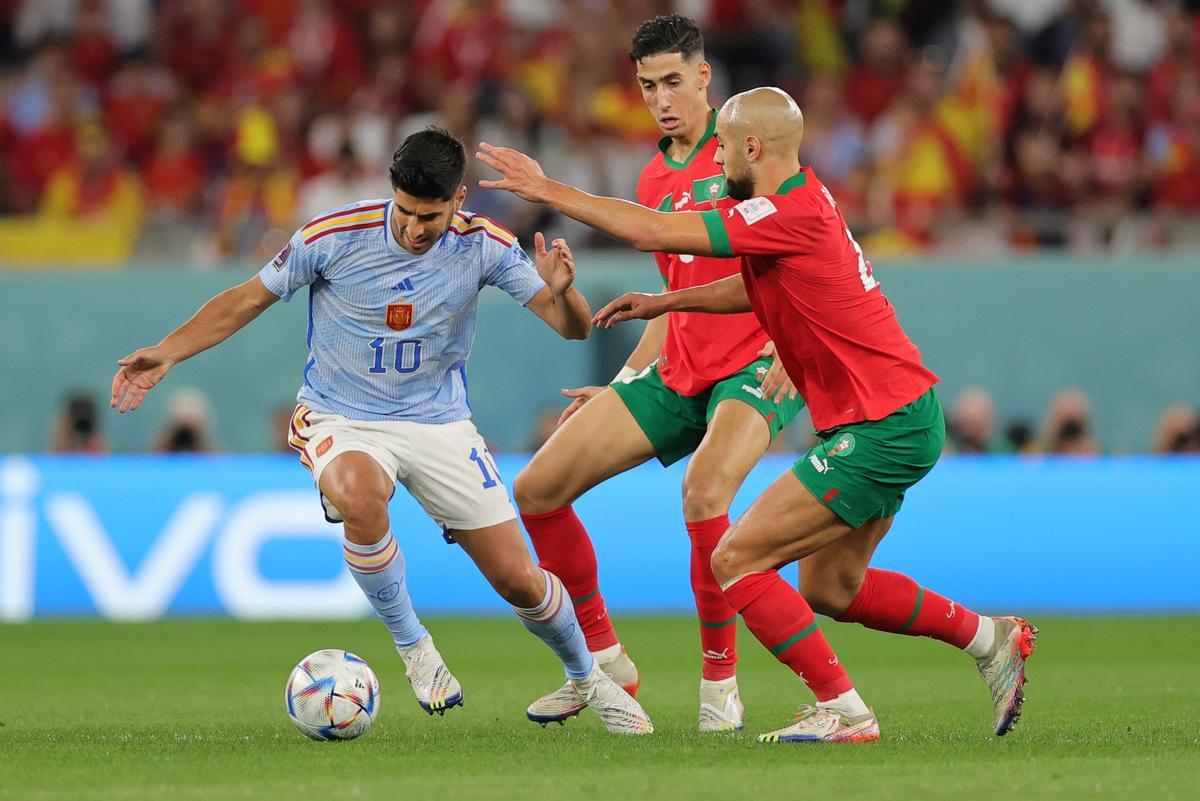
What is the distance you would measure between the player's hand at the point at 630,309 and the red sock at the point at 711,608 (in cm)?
99

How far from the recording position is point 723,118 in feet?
22.3

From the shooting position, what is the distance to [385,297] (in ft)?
23.8

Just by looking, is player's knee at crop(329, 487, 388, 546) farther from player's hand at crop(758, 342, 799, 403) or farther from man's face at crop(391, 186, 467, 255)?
player's hand at crop(758, 342, 799, 403)

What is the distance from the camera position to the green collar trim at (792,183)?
6.76m

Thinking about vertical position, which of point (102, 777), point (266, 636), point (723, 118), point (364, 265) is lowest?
point (266, 636)

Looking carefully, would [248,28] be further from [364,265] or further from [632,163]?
[364,265]

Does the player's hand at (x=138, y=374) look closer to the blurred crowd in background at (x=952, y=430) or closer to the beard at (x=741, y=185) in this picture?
the beard at (x=741, y=185)

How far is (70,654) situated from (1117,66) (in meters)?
10.1

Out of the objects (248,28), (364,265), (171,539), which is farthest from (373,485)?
(248,28)

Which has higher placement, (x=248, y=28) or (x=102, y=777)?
(x=248, y=28)

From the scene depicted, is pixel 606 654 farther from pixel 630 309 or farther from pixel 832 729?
pixel 630 309

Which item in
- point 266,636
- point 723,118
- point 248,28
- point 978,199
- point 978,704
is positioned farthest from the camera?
point 248,28

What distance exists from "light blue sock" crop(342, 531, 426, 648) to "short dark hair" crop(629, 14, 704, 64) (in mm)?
2256

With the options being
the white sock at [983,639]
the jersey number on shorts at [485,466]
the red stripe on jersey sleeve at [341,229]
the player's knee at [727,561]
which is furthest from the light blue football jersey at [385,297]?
the white sock at [983,639]
